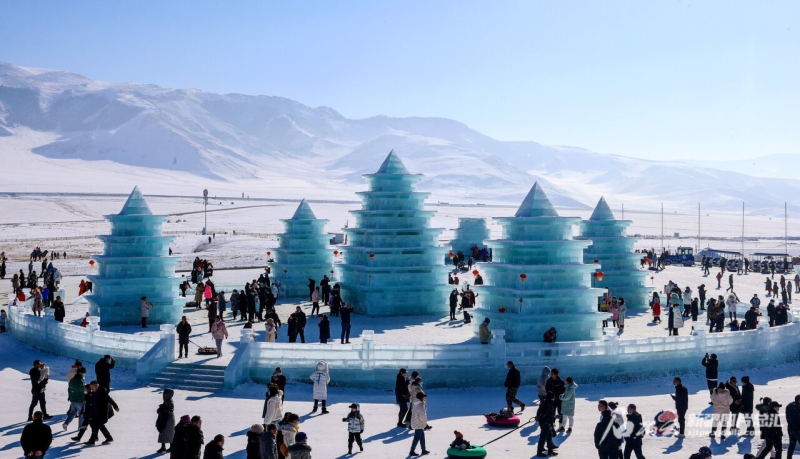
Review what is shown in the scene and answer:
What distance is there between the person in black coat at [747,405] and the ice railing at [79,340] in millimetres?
16422

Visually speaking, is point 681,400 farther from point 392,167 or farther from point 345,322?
point 392,167

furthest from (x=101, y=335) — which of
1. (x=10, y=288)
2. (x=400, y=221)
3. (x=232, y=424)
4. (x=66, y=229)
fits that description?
(x=66, y=229)

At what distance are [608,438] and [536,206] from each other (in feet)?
49.9

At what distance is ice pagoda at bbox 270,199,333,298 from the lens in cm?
4131

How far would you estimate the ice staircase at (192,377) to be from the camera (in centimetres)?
2100

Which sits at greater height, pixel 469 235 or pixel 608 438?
pixel 469 235

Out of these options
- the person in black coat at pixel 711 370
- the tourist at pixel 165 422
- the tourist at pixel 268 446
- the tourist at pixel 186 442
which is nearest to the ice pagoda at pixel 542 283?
the person in black coat at pixel 711 370

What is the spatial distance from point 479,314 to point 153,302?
45.5 ft

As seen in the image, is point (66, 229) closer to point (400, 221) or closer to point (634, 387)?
point (400, 221)

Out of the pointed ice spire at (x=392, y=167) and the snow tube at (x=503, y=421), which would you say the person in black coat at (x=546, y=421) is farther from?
the pointed ice spire at (x=392, y=167)

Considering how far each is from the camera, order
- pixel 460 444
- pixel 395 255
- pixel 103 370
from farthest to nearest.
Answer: pixel 395 255
pixel 103 370
pixel 460 444

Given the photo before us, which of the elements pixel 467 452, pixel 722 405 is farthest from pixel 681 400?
pixel 467 452

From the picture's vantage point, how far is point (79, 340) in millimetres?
25125

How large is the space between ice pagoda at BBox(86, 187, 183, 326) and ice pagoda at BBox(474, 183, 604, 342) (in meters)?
13.7
